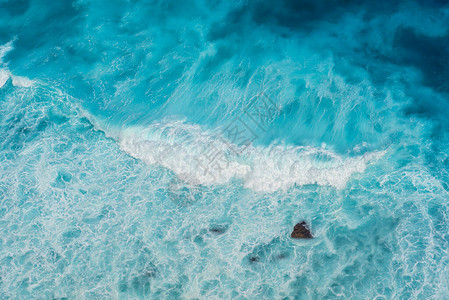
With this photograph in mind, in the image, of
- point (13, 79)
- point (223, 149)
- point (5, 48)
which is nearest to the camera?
point (223, 149)

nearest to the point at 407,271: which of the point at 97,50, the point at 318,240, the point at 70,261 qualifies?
the point at 318,240

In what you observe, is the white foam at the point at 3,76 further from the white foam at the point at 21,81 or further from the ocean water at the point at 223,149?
the white foam at the point at 21,81

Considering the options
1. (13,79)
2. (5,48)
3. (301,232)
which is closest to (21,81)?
(13,79)

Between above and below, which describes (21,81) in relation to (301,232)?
above

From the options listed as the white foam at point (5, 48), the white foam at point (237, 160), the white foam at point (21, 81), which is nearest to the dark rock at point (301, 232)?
the white foam at point (237, 160)

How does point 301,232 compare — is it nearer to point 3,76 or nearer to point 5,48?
point 3,76
